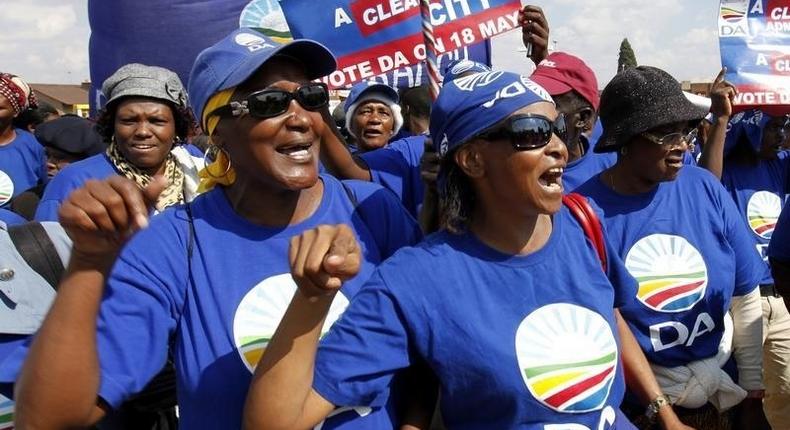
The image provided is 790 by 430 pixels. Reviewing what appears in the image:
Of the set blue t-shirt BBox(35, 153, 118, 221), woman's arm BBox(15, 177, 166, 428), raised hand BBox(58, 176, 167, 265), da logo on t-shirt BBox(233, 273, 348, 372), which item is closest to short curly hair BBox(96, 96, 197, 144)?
blue t-shirt BBox(35, 153, 118, 221)

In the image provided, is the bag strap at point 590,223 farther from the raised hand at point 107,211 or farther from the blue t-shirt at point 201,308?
the raised hand at point 107,211

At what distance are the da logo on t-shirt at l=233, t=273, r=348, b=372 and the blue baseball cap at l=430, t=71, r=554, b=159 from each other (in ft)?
1.81

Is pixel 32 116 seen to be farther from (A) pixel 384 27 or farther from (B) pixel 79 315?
(B) pixel 79 315

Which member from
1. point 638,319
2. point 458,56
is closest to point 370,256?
point 638,319

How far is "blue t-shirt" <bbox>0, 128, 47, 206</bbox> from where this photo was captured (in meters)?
5.71

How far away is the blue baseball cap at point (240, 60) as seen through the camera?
1909 millimetres

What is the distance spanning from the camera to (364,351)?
176 centimetres

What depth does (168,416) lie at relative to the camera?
2482 millimetres

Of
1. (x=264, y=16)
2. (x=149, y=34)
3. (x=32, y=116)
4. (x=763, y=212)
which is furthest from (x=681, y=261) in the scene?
(x=32, y=116)

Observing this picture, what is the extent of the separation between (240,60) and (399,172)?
1.44 m

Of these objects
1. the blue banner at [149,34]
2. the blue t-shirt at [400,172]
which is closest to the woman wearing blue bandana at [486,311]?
the blue t-shirt at [400,172]

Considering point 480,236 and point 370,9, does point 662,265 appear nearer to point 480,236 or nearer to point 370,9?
point 480,236

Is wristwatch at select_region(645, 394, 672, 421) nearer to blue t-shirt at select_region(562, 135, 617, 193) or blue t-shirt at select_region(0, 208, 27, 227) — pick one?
blue t-shirt at select_region(562, 135, 617, 193)

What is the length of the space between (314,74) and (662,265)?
136cm
